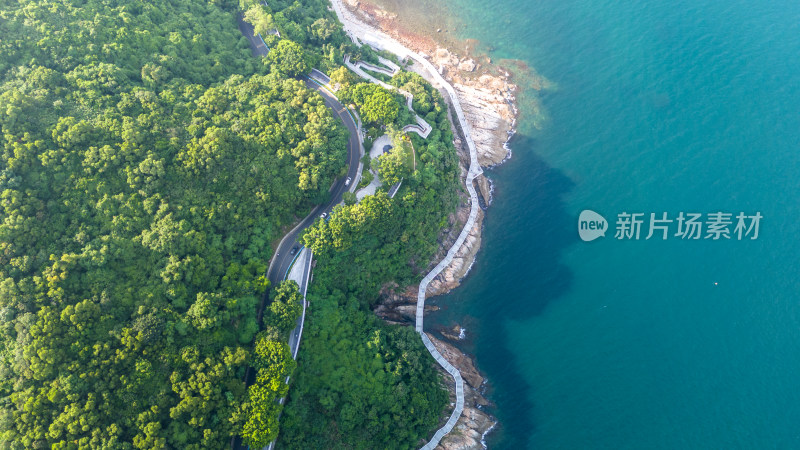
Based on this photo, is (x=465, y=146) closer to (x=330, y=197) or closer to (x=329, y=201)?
(x=330, y=197)

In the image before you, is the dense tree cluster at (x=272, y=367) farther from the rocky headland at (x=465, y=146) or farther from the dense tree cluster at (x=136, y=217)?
the rocky headland at (x=465, y=146)

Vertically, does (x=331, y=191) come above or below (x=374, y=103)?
below

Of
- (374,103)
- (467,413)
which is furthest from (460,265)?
(374,103)

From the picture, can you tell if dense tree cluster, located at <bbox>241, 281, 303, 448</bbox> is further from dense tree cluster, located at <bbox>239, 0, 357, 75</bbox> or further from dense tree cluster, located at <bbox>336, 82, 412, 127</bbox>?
dense tree cluster, located at <bbox>239, 0, 357, 75</bbox>

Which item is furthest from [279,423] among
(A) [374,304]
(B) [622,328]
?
(B) [622,328]

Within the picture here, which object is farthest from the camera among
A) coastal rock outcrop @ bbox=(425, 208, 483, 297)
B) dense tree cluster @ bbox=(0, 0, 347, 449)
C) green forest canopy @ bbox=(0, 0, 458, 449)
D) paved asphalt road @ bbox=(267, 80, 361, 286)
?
coastal rock outcrop @ bbox=(425, 208, 483, 297)

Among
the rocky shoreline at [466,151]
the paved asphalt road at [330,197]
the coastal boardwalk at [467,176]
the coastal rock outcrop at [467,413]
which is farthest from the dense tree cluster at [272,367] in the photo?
the coastal rock outcrop at [467,413]

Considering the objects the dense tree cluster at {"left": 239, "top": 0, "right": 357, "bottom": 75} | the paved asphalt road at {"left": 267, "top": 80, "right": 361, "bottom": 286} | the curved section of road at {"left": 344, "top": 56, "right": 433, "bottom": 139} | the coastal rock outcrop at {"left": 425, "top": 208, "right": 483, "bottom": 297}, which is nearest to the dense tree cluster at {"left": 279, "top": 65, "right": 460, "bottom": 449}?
the curved section of road at {"left": 344, "top": 56, "right": 433, "bottom": 139}
